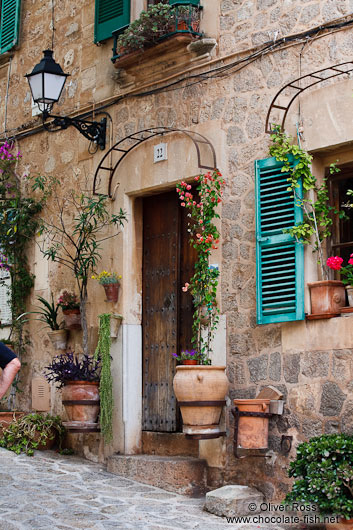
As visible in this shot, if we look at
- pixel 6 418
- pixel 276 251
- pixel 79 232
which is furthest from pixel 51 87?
pixel 6 418

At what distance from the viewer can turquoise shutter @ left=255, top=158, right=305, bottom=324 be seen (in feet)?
22.2

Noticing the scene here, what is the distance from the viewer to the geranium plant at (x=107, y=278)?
8.42 meters

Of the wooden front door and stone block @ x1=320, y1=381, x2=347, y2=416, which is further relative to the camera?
the wooden front door

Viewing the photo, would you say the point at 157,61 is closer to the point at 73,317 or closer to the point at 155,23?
the point at 155,23

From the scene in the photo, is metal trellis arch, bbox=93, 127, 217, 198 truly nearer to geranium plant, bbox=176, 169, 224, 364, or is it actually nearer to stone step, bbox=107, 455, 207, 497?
geranium plant, bbox=176, 169, 224, 364

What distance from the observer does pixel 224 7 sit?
7.73 meters

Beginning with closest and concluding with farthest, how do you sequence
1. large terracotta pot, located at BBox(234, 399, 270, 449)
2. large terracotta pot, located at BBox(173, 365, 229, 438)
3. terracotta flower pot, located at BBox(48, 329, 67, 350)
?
1. large terracotta pot, located at BBox(234, 399, 270, 449)
2. large terracotta pot, located at BBox(173, 365, 229, 438)
3. terracotta flower pot, located at BBox(48, 329, 67, 350)

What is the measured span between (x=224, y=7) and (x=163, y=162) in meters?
1.56

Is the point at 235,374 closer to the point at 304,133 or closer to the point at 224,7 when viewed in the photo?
the point at 304,133

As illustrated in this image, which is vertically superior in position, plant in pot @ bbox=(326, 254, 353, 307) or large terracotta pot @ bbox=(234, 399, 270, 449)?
plant in pot @ bbox=(326, 254, 353, 307)

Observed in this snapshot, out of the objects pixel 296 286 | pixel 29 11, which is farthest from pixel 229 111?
pixel 29 11

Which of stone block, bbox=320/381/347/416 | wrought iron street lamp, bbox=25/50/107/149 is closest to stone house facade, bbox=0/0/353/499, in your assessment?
stone block, bbox=320/381/347/416

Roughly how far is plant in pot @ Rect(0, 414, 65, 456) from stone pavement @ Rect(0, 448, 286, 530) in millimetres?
180

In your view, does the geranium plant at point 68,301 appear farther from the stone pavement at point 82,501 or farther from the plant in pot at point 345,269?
the plant in pot at point 345,269
